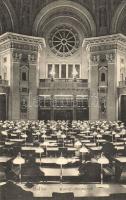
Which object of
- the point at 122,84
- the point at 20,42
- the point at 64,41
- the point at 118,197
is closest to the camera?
the point at 118,197

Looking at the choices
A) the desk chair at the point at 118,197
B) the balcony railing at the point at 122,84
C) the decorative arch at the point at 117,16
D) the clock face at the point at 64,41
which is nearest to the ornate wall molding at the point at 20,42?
the clock face at the point at 64,41

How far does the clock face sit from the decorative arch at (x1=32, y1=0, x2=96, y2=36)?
97.9 inches

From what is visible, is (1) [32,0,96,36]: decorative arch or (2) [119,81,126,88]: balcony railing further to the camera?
(1) [32,0,96,36]: decorative arch

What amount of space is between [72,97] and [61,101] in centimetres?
119

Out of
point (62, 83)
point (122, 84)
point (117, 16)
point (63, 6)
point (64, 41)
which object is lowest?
point (122, 84)

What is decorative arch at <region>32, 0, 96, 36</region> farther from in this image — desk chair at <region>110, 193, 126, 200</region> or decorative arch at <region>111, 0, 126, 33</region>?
desk chair at <region>110, 193, 126, 200</region>

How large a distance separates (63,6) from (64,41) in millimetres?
3853

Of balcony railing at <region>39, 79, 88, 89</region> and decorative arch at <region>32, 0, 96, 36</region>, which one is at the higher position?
decorative arch at <region>32, 0, 96, 36</region>

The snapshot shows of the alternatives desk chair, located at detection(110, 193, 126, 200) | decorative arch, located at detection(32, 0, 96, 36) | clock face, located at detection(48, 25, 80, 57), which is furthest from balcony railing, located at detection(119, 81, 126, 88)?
desk chair, located at detection(110, 193, 126, 200)

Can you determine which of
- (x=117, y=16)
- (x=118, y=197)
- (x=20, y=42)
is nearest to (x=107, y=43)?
(x=117, y=16)

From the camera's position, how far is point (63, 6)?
3634 centimetres

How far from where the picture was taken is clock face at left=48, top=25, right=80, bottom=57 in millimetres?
38219

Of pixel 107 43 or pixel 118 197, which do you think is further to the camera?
pixel 107 43

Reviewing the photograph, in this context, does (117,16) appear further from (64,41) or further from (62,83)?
(62,83)
